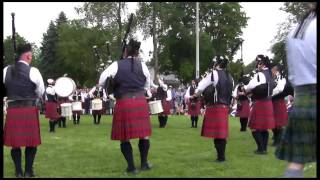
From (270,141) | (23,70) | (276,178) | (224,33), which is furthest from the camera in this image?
(224,33)

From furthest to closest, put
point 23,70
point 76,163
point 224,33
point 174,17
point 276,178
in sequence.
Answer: point 224,33
point 174,17
point 76,163
point 23,70
point 276,178

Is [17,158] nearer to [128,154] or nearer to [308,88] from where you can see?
[128,154]

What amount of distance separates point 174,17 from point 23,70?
112ft

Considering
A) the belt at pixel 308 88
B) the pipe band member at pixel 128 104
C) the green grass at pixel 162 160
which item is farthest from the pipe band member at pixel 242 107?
the belt at pixel 308 88

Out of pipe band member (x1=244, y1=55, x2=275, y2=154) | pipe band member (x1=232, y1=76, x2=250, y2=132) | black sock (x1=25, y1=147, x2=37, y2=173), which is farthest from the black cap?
pipe band member (x1=232, y1=76, x2=250, y2=132)

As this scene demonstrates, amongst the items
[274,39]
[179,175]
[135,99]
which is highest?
[274,39]

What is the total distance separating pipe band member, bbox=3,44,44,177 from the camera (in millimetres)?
6156

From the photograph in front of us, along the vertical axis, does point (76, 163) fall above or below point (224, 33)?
below

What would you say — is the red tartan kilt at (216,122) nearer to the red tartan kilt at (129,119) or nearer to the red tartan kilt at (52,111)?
the red tartan kilt at (129,119)

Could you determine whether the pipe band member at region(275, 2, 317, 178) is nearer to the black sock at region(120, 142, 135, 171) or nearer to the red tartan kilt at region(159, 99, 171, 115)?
the black sock at region(120, 142, 135, 171)

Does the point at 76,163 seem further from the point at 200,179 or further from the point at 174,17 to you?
the point at 174,17

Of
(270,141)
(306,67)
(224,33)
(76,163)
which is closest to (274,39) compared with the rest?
(224,33)

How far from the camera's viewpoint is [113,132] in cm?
651

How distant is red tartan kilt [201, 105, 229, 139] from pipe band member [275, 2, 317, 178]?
3215 millimetres
